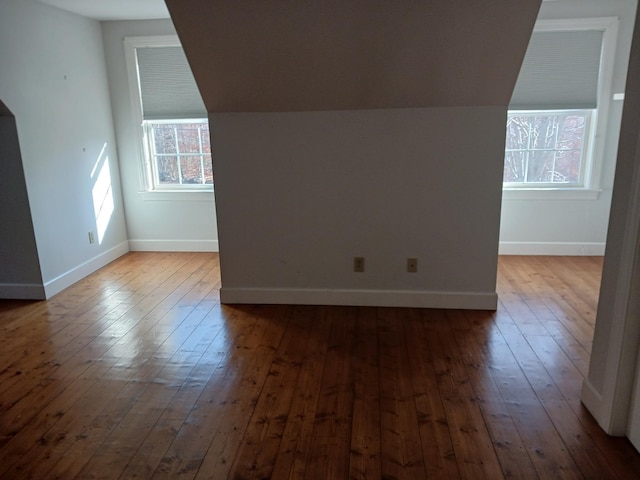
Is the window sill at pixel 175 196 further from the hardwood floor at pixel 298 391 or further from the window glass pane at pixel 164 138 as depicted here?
the hardwood floor at pixel 298 391

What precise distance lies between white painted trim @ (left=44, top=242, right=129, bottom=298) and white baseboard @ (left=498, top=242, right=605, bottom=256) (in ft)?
13.4

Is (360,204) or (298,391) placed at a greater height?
(360,204)

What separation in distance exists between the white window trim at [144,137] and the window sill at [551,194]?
3.16 m

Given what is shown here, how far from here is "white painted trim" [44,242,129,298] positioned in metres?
3.84

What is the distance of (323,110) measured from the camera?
126 inches

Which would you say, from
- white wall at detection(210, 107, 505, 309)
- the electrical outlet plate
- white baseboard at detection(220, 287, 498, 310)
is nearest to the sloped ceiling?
white wall at detection(210, 107, 505, 309)

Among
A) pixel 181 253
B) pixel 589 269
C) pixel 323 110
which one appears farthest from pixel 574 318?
pixel 181 253

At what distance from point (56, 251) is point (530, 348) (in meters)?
3.77

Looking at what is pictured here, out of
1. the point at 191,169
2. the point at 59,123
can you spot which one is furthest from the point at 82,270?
the point at 191,169

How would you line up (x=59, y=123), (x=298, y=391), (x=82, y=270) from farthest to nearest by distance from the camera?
(x=82, y=270) → (x=59, y=123) → (x=298, y=391)

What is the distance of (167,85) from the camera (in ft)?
15.3

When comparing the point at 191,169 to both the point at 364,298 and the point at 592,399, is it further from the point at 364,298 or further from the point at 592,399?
the point at 592,399

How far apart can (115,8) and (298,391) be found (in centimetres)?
366

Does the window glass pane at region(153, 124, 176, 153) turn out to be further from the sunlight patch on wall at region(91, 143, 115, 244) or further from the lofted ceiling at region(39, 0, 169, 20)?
the lofted ceiling at region(39, 0, 169, 20)
